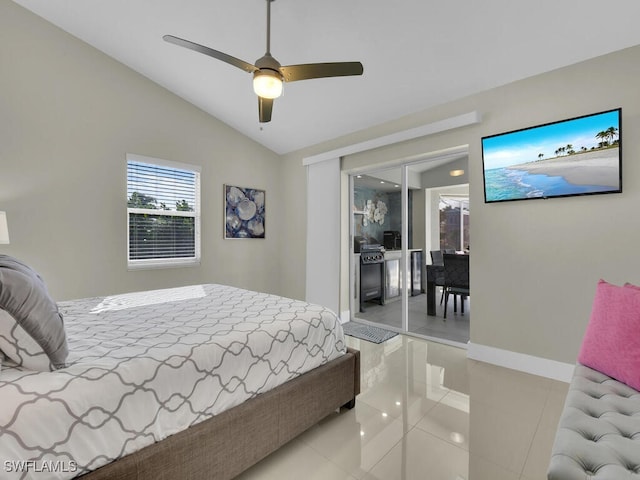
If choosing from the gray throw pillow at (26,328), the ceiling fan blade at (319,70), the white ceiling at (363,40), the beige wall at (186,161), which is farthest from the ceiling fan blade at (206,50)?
the beige wall at (186,161)

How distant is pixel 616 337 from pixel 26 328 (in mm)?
2553

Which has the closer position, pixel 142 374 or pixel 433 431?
pixel 142 374

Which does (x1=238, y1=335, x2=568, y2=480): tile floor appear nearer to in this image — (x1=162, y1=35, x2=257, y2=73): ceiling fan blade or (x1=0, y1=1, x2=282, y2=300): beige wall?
(x1=162, y1=35, x2=257, y2=73): ceiling fan blade

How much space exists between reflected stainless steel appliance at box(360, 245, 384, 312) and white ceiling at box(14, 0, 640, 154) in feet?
5.70

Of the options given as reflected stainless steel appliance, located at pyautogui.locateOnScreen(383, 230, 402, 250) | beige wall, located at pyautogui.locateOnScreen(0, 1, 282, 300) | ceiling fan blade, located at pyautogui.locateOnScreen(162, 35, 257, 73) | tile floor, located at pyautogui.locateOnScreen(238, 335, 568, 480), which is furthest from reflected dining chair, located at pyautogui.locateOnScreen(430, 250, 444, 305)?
beige wall, located at pyautogui.locateOnScreen(0, 1, 282, 300)

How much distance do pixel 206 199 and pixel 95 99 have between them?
1.61m

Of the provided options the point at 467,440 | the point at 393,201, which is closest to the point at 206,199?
the point at 393,201

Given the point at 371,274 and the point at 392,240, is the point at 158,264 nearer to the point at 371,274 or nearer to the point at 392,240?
the point at 371,274

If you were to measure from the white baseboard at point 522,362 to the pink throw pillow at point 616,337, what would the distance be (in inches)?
48.9

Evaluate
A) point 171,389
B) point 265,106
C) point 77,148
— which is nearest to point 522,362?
point 171,389

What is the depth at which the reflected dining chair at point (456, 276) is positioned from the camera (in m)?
3.38

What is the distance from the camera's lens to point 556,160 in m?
2.56

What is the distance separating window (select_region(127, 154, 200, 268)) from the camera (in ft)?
12.2

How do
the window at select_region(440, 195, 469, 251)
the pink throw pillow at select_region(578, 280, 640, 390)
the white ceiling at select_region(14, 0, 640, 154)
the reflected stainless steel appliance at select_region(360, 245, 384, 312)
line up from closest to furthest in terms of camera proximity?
1. the pink throw pillow at select_region(578, 280, 640, 390)
2. the white ceiling at select_region(14, 0, 640, 154)
3. the window at select_region(440, 195, 469, 251)
4. the reflected stainless steel appliance at select_region(360, 245, 384, 312)
